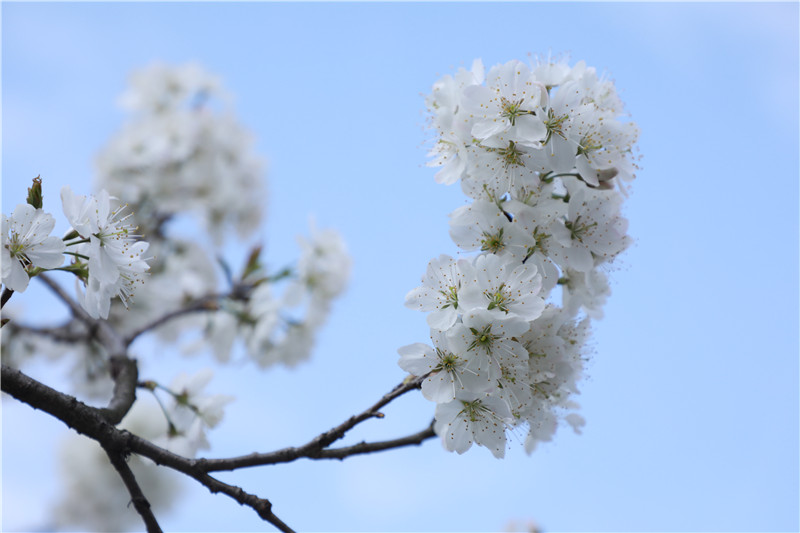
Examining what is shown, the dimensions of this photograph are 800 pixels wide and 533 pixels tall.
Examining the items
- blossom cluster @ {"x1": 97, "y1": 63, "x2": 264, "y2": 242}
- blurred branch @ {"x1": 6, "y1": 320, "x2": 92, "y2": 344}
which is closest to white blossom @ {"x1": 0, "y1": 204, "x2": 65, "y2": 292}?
blurred branch @ {"x1": 6, "y1": 320, "x2": 92, "y2": 344}

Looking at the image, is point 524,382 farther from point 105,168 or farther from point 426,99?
point 105,168

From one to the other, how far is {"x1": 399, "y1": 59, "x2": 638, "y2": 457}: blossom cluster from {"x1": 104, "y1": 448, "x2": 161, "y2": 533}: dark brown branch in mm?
713

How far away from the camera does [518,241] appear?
5.72ft

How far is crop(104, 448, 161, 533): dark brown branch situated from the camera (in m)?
1.62

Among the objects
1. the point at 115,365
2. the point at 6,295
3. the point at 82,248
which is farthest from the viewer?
the point at 115,365

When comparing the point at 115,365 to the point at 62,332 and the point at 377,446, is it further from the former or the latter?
the point at 62,332

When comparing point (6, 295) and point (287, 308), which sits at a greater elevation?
point (287, 308)

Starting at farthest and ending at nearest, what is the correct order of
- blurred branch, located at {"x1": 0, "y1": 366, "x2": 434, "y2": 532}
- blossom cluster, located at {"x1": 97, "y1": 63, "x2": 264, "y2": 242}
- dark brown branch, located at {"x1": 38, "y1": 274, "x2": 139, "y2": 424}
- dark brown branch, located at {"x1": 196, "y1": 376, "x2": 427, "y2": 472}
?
blossom cluster, located at {"x1": 97, "y1": 63, "x2": 264, "y2": 242} → dark brown branch, located at {"x1": 38, "y1": 274, "x2": 139, "y2": 424} → dark brown branch, located at {"x1": 196, "y1": 376, "x2": 427, "y2": 472} → blurred branch, located at {"x1": 0, "y1": 366, "x2": 434, "y2": 532}

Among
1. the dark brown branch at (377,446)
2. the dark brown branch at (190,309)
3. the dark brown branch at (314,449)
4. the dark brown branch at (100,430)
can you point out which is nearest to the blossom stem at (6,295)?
the dark brown branch at (100,430)

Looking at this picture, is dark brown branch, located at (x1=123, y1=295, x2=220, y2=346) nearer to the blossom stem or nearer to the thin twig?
the thin twig

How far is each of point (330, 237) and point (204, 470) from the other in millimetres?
2710

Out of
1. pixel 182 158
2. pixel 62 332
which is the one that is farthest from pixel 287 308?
pixel 182 158

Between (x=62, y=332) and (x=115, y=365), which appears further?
(x=62, y=332)

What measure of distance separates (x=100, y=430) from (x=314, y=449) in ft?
1.71
